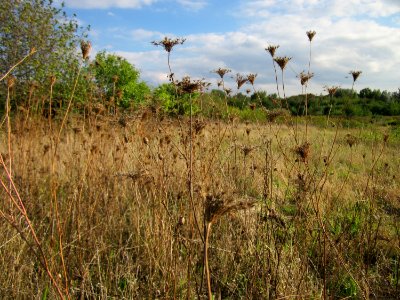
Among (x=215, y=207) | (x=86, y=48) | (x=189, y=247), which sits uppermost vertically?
(x=86, y=48)

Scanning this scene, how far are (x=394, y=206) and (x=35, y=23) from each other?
1598cm

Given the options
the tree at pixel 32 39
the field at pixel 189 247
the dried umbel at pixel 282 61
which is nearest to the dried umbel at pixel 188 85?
the field at pixel 189 247

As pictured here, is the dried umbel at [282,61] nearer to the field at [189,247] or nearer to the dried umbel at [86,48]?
the field at [189,247]

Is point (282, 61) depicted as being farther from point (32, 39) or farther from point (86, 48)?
point (32, 39)

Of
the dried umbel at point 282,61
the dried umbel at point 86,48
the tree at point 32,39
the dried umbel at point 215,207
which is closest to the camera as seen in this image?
the dried umbel at point 215,207

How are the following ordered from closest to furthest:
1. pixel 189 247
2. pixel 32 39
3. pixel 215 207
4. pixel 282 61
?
pixel 215 207
pixel 189 247
pixel 282 61
pixel 32 39

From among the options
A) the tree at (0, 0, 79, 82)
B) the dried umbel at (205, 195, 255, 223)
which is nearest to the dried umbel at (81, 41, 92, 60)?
the dried umbel at (205, 195, 255, 223)

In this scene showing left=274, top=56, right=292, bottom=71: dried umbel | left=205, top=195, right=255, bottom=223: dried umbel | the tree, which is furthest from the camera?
the tree

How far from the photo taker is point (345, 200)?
4.53 m

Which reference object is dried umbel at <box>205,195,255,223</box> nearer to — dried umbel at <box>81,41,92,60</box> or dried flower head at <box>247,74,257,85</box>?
dried umbel at <box>81,41,92,60</box>

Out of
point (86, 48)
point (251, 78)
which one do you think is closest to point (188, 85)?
point (86, 48)

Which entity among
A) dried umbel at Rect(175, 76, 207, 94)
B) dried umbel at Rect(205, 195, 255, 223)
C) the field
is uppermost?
dried umbel at Rect(175, 76, 207, 94)

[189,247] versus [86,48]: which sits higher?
[86,48]

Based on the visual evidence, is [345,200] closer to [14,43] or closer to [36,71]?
[36,71]
